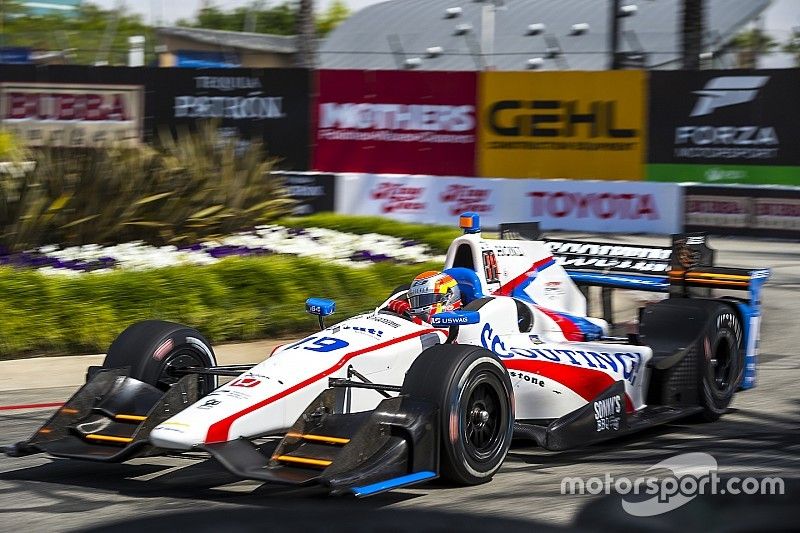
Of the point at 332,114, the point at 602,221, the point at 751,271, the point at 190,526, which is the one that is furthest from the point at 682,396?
the point at 332,114

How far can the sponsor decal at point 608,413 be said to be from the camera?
22.7 ft

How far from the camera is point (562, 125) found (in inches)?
870

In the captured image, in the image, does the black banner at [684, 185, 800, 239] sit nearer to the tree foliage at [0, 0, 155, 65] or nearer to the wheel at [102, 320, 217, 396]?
the wheel at [102, 320, 217, 396]

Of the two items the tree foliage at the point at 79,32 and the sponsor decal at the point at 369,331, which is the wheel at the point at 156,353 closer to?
the sponsor decal at the point at 369,331

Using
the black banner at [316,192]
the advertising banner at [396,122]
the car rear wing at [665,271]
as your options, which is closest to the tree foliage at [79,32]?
the advertising banner at [396,122]

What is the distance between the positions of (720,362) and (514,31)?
35145 mm

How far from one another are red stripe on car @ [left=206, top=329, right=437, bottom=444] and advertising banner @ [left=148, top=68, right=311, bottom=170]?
17.5m

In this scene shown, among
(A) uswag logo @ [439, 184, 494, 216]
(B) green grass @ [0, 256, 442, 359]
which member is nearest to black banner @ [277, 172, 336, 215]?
(A) uswag logo @ [439, 184, 494, 216]

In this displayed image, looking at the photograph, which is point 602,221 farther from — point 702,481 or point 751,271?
point 702,481

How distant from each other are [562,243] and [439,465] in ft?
12.1

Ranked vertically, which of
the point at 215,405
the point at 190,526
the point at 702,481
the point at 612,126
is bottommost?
the point at 702,481

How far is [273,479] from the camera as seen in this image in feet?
17.8

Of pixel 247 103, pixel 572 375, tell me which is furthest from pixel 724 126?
pixel 572 375

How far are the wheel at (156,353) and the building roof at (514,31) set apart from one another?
1086 inches
